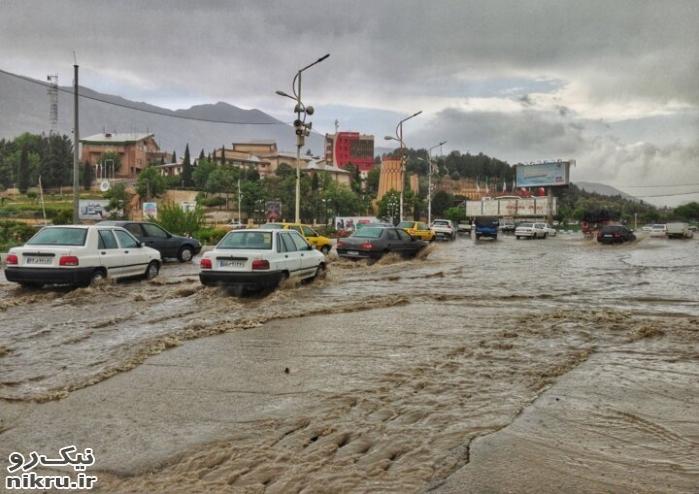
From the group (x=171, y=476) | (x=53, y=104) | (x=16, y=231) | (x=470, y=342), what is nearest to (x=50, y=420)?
(x=171, y=476)

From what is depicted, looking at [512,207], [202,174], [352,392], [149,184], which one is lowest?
[352,392]

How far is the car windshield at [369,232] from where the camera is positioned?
2059cm

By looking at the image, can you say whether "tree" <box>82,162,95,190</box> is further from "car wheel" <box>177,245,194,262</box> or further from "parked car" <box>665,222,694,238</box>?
"car wheel" <box>177,245,194,262</box>

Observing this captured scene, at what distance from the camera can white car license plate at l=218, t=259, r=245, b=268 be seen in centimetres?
1125

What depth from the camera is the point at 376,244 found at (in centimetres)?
2005

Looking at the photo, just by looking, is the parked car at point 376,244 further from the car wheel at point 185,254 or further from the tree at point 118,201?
the tree at point 118,201

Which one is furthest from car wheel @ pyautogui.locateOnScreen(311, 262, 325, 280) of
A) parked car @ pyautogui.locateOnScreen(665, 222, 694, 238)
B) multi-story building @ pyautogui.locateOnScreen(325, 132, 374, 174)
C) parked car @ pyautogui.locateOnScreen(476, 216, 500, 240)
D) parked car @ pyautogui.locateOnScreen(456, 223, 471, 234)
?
multi-story building @ pyautogui.locateOnScreen(325, 132, 374, 174)

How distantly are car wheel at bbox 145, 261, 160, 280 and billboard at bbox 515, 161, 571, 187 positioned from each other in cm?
10303

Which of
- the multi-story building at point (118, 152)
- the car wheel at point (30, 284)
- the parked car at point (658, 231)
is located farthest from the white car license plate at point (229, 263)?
the multi-story building at point (118, 152)

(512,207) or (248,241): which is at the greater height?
(512,207)

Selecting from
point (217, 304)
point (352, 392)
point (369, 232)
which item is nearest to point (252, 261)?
point (217, 304)

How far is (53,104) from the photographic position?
108m

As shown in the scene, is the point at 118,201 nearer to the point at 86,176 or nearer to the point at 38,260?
the point at 86,176

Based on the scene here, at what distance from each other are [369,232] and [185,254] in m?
6.38
